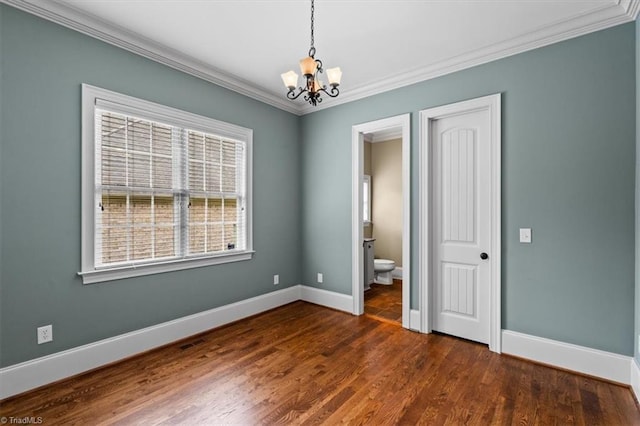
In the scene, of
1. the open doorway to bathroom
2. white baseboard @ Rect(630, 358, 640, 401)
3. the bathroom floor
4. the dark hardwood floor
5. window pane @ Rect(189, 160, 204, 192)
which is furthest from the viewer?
the open doorway to bathroom

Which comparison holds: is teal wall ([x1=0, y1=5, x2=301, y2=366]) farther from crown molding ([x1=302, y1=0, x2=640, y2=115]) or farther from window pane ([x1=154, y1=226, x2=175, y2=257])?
crown molding ([x1=302, y1=0, x2=640, y2=115])

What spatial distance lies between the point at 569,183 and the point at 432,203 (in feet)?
3.94

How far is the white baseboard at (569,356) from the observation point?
93.9 inches

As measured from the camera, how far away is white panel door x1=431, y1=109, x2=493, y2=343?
3.08 metres

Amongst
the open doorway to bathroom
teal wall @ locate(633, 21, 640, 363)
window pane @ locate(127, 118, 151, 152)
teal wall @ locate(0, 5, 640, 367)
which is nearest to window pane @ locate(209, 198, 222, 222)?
teal wall @ locate(0, 5, 640, 367)

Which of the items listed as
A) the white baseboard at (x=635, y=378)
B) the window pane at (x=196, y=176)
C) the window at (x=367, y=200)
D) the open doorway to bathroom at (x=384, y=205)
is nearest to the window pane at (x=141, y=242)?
the window pane at (x=196, y=176)

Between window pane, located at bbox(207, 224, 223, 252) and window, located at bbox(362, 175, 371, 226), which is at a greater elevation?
window, located at bbox(362, 175, 371, 226)

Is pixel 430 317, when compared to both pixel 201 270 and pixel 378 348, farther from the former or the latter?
pixel 201 270

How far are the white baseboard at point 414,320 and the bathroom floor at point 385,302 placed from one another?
0.70 feet

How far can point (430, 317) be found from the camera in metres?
3.41

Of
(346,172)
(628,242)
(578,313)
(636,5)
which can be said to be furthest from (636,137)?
(346,172)

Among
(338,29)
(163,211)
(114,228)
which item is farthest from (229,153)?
(338,29)

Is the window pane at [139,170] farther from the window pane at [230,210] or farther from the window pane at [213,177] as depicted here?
the window pane at [230,210]

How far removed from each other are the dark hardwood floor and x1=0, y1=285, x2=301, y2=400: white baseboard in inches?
3.3
